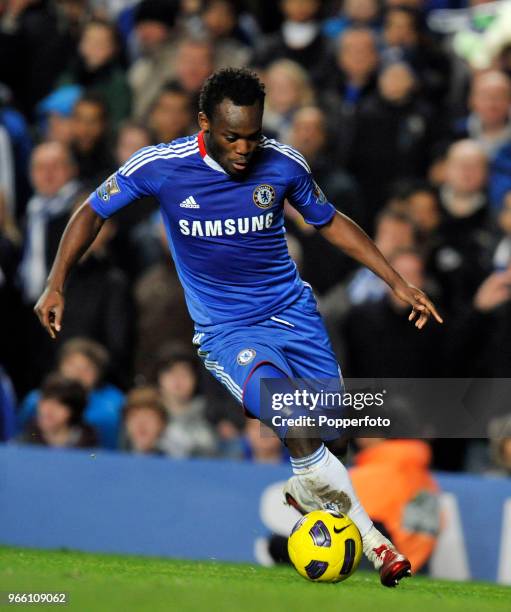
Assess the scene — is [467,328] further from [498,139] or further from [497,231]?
[498,139]

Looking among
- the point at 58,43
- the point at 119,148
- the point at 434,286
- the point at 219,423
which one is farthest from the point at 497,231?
the point at 58,43

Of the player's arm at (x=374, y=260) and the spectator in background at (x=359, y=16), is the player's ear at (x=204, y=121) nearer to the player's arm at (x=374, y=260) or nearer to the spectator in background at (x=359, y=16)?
the player's arm at (x=374, y=260)

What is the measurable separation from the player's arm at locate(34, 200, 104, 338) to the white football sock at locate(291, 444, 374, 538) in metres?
1.39

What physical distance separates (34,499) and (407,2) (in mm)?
5530

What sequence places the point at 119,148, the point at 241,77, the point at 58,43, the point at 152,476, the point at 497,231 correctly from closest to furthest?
the point at 241,77
the point at 152,476
the point at 497,231
the point at 119,148
the point at 58,43

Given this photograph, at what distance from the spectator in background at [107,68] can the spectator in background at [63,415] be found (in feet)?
12.2

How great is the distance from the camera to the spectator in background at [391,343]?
11000mm

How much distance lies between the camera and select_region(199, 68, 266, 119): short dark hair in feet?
24.5

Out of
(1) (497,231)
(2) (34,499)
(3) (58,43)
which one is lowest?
(2) (34,499)

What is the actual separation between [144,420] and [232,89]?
4180 millimetres

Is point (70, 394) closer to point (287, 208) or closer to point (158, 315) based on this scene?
point (158, 315)

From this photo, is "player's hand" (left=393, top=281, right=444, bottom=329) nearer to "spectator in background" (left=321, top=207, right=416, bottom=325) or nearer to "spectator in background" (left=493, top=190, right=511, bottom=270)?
"spectator in background" (left=321, top=207, right=416, bottom=325)

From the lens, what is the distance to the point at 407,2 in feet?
44.0

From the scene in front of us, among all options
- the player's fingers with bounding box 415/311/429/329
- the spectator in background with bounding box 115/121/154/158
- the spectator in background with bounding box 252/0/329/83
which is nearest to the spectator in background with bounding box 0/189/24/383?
the spectator in background with bounding box 115/121/154/158
